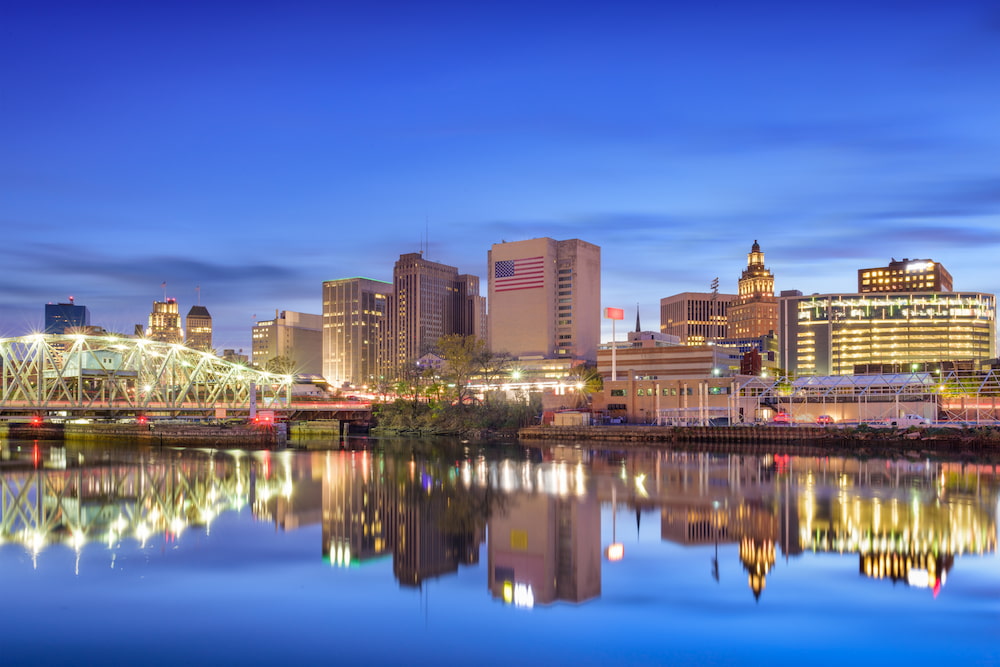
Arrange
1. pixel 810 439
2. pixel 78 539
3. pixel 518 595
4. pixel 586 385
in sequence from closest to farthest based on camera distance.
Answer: pixel 518 595 → pixel 78 539 → pixel 810 439 → pixel 586 385

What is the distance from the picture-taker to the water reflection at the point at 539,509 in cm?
2764

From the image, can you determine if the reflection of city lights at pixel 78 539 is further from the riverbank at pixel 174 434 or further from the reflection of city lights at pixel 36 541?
the riverbank at pixel 174 434

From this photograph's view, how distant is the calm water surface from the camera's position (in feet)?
62.3

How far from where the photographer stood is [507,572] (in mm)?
26516

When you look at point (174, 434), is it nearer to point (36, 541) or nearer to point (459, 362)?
point (459, 362)

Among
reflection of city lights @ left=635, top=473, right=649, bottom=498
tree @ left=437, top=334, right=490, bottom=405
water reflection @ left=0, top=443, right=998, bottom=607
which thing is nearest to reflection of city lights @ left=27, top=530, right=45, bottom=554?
water reflection @ left=0, top=443, right=998, bottom=607

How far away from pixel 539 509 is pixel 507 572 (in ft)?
40.6

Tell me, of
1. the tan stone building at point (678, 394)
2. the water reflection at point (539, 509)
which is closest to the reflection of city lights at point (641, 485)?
the water reflection at point (539, 509)

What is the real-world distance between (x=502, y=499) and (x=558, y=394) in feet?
256

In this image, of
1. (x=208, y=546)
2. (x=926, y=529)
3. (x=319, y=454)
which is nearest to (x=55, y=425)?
(x=319, y=454)

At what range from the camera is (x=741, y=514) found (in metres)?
35.8

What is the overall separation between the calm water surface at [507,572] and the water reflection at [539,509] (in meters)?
0.18

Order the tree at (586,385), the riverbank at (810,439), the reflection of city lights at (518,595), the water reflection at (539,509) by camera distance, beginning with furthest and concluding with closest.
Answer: the tree at (586,385) → the riverbank at (810,439) → the water reflection at (539,509) → the reflection of city lights at (518,595)

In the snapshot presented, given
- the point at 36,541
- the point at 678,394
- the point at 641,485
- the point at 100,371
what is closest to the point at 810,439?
the point at 678,394
